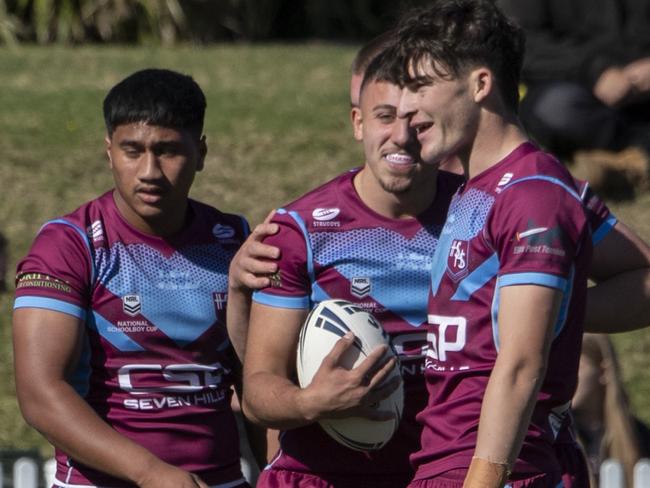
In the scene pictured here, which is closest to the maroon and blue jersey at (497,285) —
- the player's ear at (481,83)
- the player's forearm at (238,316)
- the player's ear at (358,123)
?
the player's ear at (481,83)

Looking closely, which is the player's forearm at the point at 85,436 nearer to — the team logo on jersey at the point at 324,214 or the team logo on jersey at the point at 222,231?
the team logo on jersey at the point at 222,231

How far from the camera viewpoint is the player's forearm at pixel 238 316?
4.18 meters

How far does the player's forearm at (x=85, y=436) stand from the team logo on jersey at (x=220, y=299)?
1.63ft

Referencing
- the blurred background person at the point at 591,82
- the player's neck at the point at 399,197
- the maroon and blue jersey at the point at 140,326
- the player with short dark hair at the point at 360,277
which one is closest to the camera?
the player with short dark hair at the point at 360,277

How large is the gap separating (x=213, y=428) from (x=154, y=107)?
990mm

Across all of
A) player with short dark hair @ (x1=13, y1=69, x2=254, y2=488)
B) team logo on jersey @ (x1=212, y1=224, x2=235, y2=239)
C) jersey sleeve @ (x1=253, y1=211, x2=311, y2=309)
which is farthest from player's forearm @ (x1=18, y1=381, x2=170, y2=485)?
team logo on jersey @ (x1=212, y1=224, x2=235, y2=239)

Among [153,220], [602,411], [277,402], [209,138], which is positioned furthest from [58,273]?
[209,138]

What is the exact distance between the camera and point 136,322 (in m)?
4.25

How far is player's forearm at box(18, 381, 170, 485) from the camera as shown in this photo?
4.06 m

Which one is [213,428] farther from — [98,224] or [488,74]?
[488,74]

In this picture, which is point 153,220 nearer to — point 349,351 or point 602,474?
point 349,351

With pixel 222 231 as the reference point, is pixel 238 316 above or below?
below

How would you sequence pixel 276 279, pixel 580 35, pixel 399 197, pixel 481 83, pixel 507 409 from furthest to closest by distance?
1. pixel 580 35
2. pixel 399 197
3. pixel 276 279
4. pixel 481 83
5. pixel 507 409

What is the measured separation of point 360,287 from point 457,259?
526 mm
